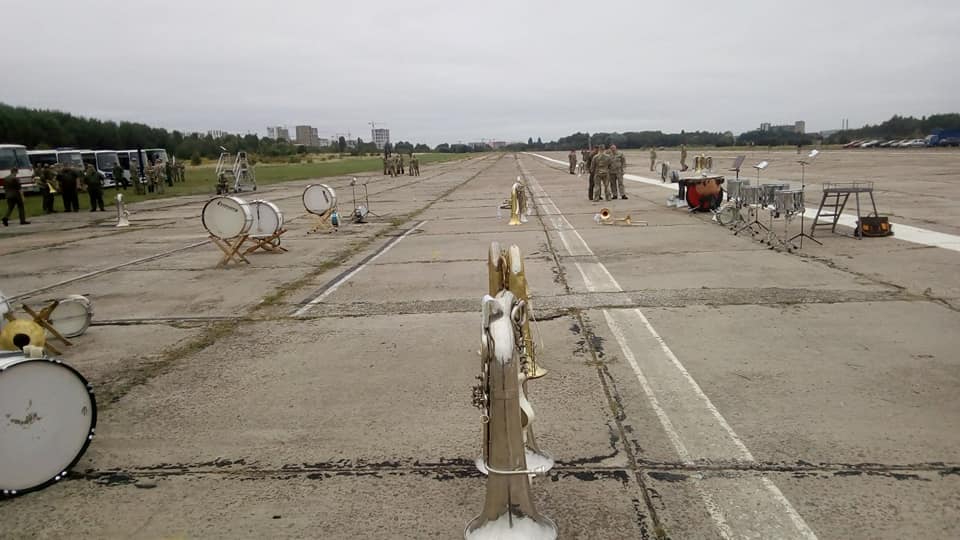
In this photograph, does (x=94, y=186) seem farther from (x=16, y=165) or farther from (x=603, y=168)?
(x=603, y=168)

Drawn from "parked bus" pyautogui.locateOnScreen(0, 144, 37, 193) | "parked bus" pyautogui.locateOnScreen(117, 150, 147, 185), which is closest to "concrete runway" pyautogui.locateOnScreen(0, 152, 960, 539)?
"parked bus" pyautogui.locateOnScreen(0, 144, 37, 193)

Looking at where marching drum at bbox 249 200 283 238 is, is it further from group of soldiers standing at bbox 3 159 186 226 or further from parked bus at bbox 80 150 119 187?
parked bus at bbox 80 150 119 187

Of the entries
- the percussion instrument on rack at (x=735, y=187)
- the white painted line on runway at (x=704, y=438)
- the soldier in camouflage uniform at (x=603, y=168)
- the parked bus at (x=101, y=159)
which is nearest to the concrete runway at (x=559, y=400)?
the white painted line on runway at (x=704, y=438)

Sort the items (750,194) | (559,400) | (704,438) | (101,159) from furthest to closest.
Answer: (101,159) → (750,194) → (559,400) → (704,438)

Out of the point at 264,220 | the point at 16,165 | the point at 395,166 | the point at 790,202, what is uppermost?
the point at 16,165

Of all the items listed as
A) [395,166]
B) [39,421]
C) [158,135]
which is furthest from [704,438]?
[158,135]

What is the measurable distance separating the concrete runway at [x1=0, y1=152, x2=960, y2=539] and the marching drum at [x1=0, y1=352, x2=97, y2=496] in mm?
160

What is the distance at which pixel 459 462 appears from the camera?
443 cm

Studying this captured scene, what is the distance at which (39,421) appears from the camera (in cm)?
410

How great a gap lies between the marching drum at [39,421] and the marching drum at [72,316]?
372 centimetres

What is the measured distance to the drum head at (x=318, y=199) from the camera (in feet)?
58.5

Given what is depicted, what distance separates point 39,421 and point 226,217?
8466mm

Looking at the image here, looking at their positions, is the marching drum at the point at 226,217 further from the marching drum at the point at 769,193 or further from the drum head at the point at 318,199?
the marching drum at the point at 769,193

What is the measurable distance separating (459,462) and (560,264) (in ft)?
24.1
